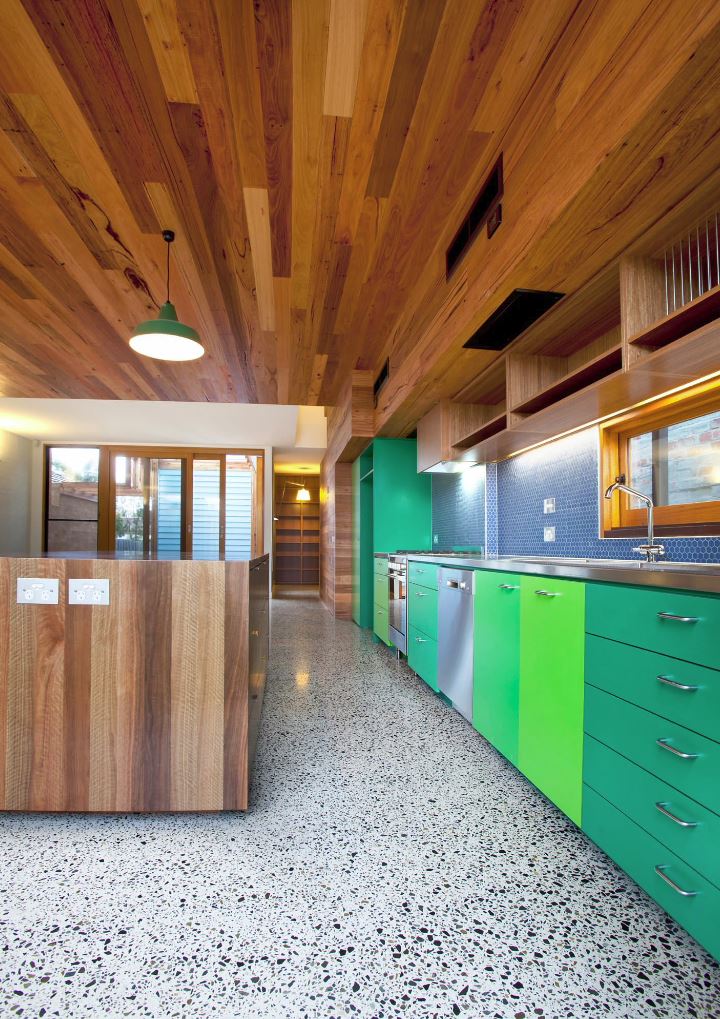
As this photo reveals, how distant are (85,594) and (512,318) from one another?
2.12 m

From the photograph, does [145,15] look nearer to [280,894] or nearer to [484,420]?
[280,894]

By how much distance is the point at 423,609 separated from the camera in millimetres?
3453

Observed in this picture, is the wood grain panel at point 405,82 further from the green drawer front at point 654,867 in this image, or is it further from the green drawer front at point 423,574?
the green drawer front at point 654,867

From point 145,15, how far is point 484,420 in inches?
113

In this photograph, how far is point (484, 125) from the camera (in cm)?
190

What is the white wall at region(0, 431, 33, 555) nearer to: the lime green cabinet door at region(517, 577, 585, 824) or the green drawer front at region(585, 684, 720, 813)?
the lime green cabinet door at region(517, 577, 585, 824)

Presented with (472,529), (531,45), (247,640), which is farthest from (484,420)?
(247,640)

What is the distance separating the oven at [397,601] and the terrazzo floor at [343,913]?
5.95 feet

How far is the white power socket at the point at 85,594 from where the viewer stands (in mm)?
1773

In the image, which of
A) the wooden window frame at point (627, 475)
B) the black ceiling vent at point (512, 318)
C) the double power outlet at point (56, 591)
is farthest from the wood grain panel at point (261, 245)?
the wooden window frame at point (627, 475)

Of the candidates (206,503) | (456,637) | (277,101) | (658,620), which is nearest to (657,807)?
Answer: (658,620)

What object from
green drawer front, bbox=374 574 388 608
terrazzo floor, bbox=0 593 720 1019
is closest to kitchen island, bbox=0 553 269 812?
terrazzo floor, bbox=0 593 720 1019

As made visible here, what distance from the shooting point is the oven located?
396cm

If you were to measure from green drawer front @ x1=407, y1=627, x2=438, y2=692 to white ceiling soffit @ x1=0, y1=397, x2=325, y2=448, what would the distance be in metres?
3.93
